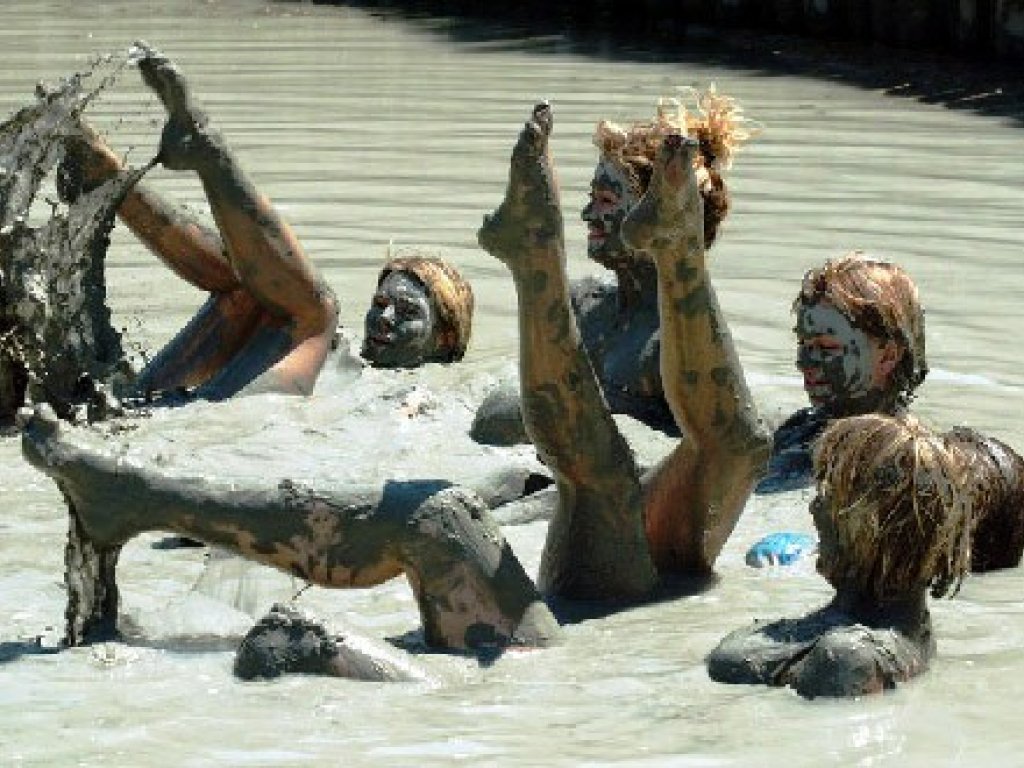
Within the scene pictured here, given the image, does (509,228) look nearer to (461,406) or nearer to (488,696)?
(488,696)

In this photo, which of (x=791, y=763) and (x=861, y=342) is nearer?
(x=791, y=763)

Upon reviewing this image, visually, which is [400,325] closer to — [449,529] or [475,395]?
[475,395]

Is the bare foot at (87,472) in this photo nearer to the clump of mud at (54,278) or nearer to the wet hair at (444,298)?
the clump of mud at (54,278)

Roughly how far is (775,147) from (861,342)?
25.8 ft

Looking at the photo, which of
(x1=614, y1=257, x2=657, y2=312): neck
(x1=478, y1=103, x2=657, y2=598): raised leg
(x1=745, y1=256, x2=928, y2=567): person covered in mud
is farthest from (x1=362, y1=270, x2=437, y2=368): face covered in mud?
(x1=478, y1=103, x2=657, y2=598): raised leg

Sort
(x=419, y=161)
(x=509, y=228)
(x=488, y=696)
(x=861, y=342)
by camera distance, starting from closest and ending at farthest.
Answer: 1. (x=488, y=696)
2. (x=509, y=228)
3. (x=861, y=342)
4. (x=419, y=161)

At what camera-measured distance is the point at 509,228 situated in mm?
6781

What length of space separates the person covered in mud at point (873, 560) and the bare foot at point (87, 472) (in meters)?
1.38

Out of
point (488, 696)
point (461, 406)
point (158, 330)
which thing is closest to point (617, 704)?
point (488, 696)

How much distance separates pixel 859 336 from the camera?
7.91m

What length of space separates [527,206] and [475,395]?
258 centimetres

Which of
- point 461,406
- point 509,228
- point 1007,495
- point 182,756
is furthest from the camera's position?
point 461,406

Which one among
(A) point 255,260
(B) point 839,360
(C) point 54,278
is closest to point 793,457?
(B) point 839,360

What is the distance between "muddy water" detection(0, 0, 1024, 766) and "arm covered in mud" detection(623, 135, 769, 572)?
0.64ft
